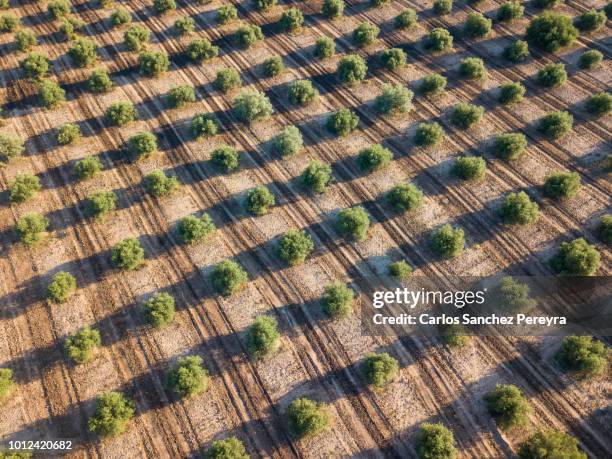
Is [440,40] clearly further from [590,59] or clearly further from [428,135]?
[590,59]

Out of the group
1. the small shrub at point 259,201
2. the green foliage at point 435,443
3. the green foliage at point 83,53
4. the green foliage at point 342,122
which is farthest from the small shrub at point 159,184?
the green foliage at point 435,443

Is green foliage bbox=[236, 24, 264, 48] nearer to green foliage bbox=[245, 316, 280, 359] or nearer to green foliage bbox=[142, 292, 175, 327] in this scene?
green foliage bbox=[142, 292, 175, 327]

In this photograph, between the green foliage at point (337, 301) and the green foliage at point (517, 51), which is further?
the green foliage at point (517, 51)

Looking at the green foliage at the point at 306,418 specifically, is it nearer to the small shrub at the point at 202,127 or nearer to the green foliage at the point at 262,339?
the green foliage at the point at 262,339

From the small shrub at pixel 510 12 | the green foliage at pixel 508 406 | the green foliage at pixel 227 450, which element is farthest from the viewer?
the small shrub at pixel 510 12

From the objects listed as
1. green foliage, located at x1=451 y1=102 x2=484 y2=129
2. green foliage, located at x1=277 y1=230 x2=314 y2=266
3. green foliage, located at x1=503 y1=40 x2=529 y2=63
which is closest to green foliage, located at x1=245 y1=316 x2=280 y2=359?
green foliage, located at x1=277 y1=230 x2=314 y2=266
